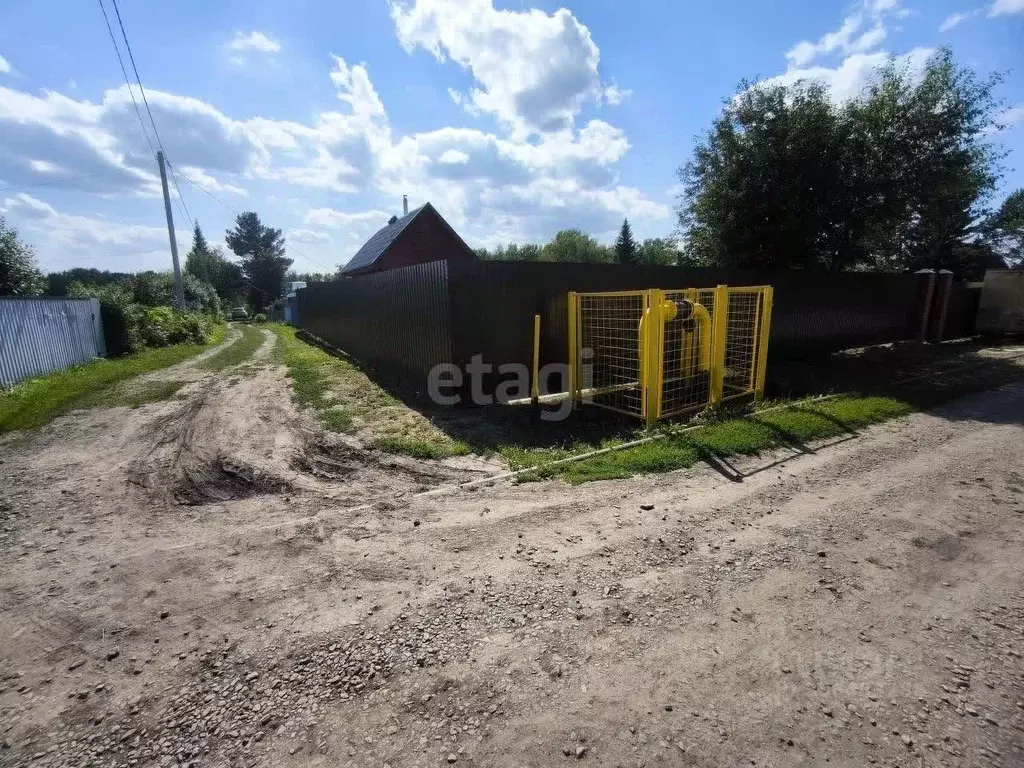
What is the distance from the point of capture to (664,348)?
6.59 m

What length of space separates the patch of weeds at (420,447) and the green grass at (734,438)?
905 millimetres

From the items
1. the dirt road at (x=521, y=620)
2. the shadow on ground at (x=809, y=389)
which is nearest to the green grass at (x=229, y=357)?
the shadow on ground at (x=809, y=389)

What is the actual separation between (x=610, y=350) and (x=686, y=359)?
1193 mm

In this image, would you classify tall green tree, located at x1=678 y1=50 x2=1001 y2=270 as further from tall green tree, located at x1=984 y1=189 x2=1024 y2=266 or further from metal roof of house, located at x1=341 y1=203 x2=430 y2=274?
tall green tree, located at x1=984 y1=189 x2=1024 y2=266

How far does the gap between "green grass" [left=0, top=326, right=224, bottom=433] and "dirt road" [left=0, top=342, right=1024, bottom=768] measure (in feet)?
11.6

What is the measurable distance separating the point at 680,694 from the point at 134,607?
10.6 feet

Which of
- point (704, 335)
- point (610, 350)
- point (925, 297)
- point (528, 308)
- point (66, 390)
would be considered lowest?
point (66, 390)

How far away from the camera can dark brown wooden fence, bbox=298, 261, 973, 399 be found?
7555 mm

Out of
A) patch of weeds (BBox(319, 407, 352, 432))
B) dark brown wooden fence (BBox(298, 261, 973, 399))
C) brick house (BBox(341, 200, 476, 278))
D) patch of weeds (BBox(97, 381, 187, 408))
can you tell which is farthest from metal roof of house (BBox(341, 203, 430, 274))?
patch of weeds (BBox(319, 407, 352, 432))

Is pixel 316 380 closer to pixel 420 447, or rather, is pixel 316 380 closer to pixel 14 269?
pixel 420 447

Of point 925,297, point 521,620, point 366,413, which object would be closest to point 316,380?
point 366,413

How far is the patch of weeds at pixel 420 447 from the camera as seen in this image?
18.3 ft

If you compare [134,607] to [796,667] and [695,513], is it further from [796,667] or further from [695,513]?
[695,513]

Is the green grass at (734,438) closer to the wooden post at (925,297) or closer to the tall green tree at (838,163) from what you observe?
the tall green tree at (838,163)
